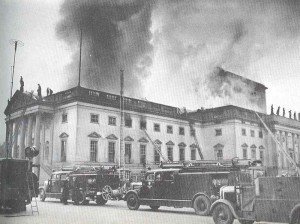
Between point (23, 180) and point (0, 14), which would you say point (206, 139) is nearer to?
point (23, 180)

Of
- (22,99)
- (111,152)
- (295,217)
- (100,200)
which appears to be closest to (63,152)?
(111,152)

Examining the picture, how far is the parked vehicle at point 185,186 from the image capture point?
12.4 m

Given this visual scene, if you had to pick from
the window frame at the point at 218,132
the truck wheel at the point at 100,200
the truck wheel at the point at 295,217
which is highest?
the window frame at the point at 218,132

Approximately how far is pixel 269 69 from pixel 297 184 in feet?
9.58

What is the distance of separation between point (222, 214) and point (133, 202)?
6.16 metres

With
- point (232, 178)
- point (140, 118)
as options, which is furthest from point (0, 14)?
point (140, 118)

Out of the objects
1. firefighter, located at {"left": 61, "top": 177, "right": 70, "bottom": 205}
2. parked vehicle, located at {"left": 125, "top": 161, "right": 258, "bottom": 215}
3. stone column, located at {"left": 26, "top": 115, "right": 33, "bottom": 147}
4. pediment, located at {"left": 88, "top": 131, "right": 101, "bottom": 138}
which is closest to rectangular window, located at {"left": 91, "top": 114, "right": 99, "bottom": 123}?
pediment, located at {"left": 88, "top": 131, "right": 101, "bottom": 138}

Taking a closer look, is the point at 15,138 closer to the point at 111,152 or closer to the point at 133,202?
the point at 111,152

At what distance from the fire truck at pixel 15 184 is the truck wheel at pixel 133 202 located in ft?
13.5

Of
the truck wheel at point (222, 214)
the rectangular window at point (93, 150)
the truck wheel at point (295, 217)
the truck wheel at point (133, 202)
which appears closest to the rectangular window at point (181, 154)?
the rectangular window at point (93, 150)

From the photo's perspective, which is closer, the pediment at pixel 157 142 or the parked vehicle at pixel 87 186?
the parked vehicle at pixel 87 186

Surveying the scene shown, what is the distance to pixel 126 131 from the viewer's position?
28969 mm

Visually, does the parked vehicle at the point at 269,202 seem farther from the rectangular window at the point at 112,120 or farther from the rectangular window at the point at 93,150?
the rectangular window at the point at 112,120

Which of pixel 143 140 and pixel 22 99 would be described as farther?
pixel 143 140
